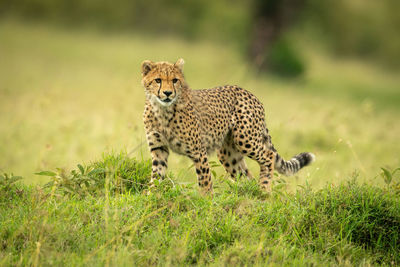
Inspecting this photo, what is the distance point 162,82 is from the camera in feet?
12.4

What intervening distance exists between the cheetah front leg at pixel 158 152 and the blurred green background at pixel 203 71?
17 cm

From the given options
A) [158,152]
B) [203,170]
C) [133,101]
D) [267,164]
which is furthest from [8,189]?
[133,101]

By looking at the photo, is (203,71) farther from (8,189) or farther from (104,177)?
(8,189)

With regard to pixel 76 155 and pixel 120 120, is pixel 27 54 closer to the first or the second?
pixel 120 120

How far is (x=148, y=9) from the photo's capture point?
26.5m

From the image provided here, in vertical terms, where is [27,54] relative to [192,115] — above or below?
above

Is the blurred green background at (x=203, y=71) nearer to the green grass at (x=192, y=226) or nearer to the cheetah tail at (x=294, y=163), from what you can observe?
the cheetah tail at (x=294, y=163)

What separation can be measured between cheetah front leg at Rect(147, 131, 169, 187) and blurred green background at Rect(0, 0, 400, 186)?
17 centimetres

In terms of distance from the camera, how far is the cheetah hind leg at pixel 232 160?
15.2 ft

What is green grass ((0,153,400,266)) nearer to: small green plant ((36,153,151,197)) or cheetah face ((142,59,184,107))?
small green plant ((36,153,151,197))

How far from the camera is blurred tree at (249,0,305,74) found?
16.9 m

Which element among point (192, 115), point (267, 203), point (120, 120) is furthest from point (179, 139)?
point (120, 120)

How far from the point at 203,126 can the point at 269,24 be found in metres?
13.6

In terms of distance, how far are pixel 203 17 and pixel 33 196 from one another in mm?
23322
